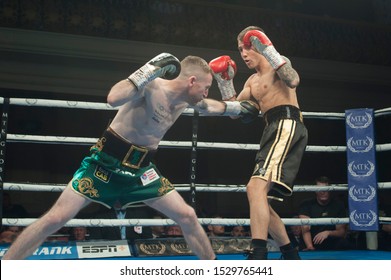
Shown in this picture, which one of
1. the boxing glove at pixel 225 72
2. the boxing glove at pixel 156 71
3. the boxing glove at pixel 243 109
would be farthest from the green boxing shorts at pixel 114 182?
the boxing glove at pixel 225 72

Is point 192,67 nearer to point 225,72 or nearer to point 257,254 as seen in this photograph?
point 225,72

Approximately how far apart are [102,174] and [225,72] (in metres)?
0.84

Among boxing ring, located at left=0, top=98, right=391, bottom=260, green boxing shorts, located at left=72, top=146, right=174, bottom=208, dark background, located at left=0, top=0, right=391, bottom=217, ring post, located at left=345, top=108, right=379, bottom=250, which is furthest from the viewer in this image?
dark background, located at left=0, top=0, right=391, bottom=217

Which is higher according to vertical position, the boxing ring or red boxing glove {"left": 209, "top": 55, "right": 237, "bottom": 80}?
red boxing glove {"left": 209, "top": 55, "right": 237, "bottom": 80}

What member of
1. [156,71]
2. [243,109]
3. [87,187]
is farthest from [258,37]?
[87,187]

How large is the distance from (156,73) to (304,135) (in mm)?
817

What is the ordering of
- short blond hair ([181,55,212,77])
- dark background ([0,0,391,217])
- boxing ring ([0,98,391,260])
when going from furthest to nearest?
dark background ([0,0,391,217]) → boxing ring ([0,98,391,260]) → short blond hair ([181,55,212,77])

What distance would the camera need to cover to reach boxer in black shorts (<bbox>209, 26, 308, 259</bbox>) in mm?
2314

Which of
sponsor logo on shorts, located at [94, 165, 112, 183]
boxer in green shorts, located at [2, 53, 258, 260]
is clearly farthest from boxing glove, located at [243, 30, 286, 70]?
sponsor logo on shorts, located at [94, 165, 112, 183]

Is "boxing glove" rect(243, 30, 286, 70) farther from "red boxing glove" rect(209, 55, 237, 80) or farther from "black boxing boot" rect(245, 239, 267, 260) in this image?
"black boxing boot" rect(245, 239, 267, 260)

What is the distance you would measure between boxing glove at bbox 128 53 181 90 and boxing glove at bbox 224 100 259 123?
457mm

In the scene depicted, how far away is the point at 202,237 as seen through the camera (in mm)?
2145

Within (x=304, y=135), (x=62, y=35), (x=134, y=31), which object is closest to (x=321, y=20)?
(x=134, y=31)
